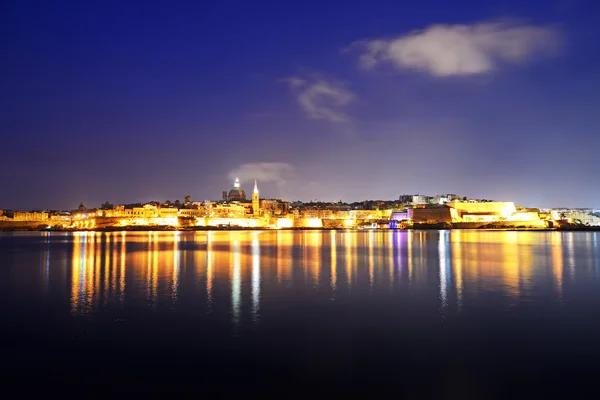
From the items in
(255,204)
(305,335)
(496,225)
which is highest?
(255,204)

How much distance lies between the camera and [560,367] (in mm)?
4871

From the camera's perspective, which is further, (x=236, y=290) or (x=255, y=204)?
(x=255, y=204)

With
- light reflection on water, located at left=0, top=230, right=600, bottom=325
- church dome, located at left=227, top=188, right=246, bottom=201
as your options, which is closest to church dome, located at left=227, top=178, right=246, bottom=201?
church dome, located at left=227, top=188, right=246, bottom=201

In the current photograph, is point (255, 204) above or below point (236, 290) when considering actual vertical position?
above

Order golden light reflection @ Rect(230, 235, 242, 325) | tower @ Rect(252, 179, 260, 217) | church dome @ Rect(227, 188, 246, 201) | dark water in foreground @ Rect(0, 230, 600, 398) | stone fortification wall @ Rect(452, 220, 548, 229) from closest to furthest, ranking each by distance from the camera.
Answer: dark water in foreground @ Rect(0, 230, 600, 398)
golden light reflection @ Rect(230, 235, 242, 325)
stone fortification wall @ Rect(452, 220, 548, 229)
tower @ Rect(252, 179, 260, 217)
church dome @ Rect(227, 188, 246, 201)

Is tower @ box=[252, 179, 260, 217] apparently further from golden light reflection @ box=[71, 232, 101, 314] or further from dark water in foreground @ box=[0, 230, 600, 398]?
dark water in foreground @ box=[0, 230, 600, 398]

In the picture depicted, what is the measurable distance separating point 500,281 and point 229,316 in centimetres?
678

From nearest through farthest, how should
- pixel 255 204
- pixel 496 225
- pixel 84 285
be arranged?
pixel 84 285 < pixel 496 225 < pixel 255 204

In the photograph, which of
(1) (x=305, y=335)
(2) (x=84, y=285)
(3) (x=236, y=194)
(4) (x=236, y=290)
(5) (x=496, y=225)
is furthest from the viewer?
(3) (x=236, y=194)

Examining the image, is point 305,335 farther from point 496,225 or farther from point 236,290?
point 496,225

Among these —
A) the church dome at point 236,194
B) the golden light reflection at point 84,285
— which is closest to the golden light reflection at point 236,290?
the golden light reflection at point 84,285

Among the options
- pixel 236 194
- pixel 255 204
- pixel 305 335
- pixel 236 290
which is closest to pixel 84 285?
pixel 236 290

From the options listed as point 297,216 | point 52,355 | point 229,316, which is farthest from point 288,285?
point 297,216

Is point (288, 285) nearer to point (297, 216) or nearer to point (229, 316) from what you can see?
point (229, 316)
